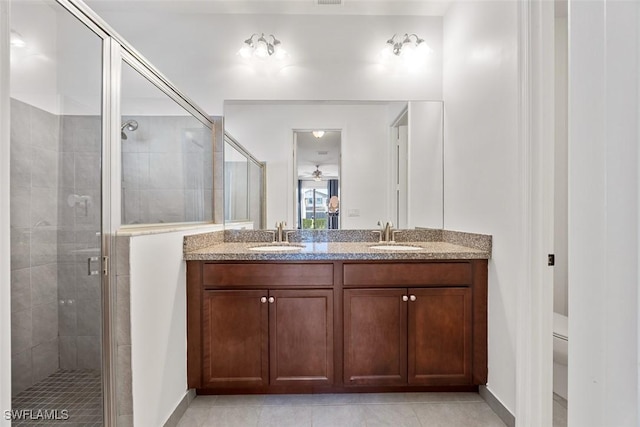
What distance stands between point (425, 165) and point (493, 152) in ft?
2.24

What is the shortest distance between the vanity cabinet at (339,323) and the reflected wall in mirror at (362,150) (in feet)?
2.05

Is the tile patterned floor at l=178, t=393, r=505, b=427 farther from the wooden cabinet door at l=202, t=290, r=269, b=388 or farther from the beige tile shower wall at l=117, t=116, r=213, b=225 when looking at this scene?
the beige tile shower wall at l=117, t=116, r=213, b=225

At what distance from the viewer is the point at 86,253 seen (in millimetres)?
1332

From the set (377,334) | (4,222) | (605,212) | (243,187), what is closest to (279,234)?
(243,187)

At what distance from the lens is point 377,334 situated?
1.89 metres

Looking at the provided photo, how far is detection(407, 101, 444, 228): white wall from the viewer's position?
7.98 feet

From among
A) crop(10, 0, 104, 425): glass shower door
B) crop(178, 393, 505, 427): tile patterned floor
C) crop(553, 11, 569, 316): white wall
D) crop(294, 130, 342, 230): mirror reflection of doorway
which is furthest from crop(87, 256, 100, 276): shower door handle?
crop(553, 11, 569, 316): white wall

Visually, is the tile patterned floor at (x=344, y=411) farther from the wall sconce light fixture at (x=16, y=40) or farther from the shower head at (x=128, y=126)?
the wall sconce light fixture at (x=16, y=40)

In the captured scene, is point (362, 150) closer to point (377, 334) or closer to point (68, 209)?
point (377, 334)

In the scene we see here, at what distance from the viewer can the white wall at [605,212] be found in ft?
0.93

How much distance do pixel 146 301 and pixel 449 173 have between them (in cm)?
197

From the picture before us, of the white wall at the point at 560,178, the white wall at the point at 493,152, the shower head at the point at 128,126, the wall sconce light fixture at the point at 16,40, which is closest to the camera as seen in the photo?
the wall sconce light fixture at the point at 16,40

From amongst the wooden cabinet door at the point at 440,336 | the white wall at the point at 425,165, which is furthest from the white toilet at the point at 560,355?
the white wall at the point at 425,165

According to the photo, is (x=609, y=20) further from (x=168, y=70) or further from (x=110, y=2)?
(x=110, y=2)
